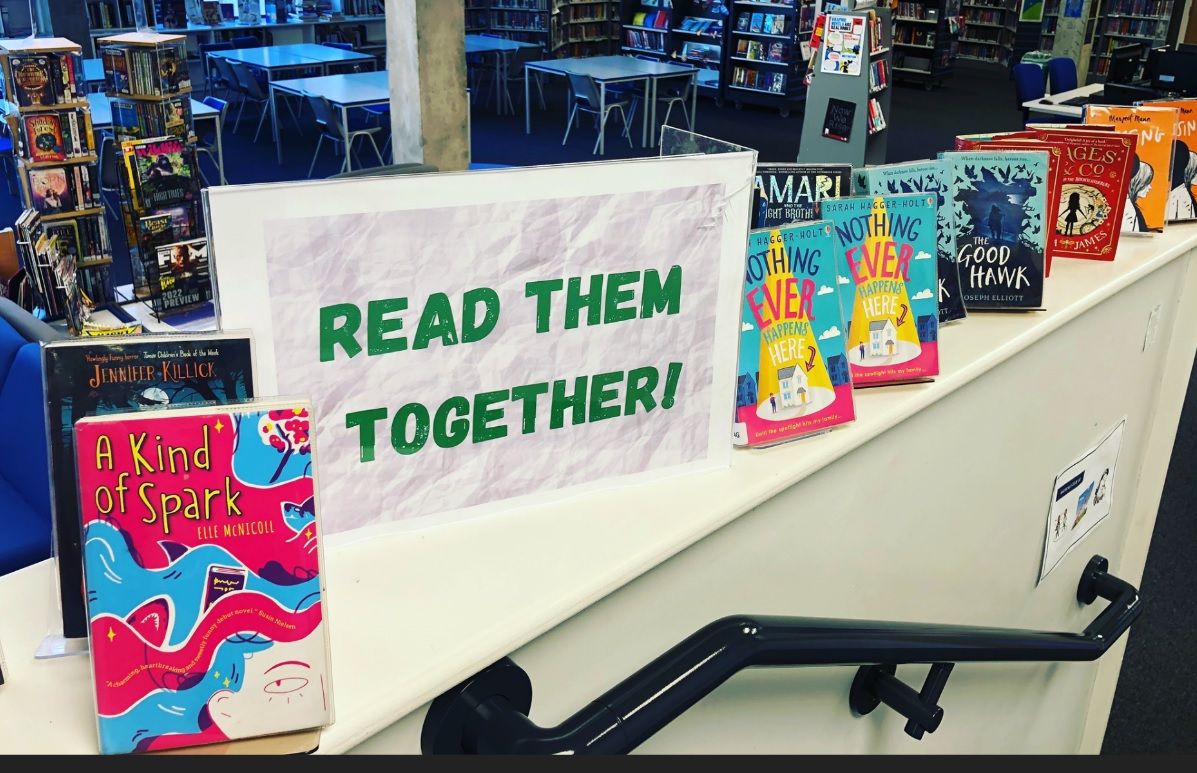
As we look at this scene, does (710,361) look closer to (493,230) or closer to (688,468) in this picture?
(688,468)

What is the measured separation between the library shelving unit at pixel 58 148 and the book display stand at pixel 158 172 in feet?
1.22

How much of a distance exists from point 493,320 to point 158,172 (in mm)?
3627

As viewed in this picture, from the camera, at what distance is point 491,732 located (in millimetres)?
911

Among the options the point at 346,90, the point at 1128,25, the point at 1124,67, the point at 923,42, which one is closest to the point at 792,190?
the point at 1124,67

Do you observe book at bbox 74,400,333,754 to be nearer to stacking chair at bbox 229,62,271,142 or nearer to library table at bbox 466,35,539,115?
stacking chair at bbox 229,62,271,142

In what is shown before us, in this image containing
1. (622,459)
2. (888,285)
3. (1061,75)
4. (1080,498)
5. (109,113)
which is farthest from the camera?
(1061,75)

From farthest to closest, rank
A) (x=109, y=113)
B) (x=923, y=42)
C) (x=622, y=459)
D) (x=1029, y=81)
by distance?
(x=923, y=42)
(x=1029, y=81)
(x=109, y=113)
(x=622, y=459)

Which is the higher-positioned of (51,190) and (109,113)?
(109,113)

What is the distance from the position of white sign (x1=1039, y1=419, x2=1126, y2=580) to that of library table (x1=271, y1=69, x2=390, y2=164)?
6.15 meters

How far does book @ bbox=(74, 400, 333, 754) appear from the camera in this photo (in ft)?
2.50

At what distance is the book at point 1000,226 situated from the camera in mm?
→ 1695

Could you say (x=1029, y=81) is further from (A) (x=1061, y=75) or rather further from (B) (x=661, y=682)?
(B) (x=661, y=682)

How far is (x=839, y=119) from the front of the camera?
24.2 feet

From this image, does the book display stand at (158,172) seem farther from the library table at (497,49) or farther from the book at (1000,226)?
the library table at (497,49)
